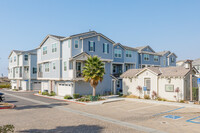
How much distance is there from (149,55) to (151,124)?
3745 cm

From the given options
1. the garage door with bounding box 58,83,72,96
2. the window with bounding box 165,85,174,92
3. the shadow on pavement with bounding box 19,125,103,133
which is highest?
the window with bounding box 165,85,174,92

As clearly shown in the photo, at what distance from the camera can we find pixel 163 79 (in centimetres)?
2430

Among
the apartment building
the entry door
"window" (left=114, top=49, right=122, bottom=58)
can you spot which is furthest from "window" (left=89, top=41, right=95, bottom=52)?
the apartment building

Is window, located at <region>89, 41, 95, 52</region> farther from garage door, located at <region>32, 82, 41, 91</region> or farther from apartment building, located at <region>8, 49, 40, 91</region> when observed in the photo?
garage door, located at <region>32, 82, 41, 91</region>

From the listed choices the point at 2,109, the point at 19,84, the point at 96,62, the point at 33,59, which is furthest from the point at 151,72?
the point at 19,84

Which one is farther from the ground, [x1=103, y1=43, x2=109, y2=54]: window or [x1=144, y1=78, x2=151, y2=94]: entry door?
[x1=103, y1=43, x2=109, y2=54]: window

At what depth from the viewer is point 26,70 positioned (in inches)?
1849

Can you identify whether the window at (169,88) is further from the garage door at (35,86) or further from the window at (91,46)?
the garage door at (35,86)

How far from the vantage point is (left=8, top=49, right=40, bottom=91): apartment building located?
4597cm

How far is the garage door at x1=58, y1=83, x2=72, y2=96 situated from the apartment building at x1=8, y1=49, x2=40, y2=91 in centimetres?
1875

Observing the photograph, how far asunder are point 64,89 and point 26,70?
22.3m

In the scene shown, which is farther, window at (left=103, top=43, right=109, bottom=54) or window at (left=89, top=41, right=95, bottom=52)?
window at (left=103, top=43, right=109, bottom=54)

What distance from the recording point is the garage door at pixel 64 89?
2889 centimetres

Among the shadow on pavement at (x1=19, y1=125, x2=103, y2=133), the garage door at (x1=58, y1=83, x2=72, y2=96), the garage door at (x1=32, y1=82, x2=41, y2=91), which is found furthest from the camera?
the garage door at (x1=32, y1=82, x2=41, y2=91)
